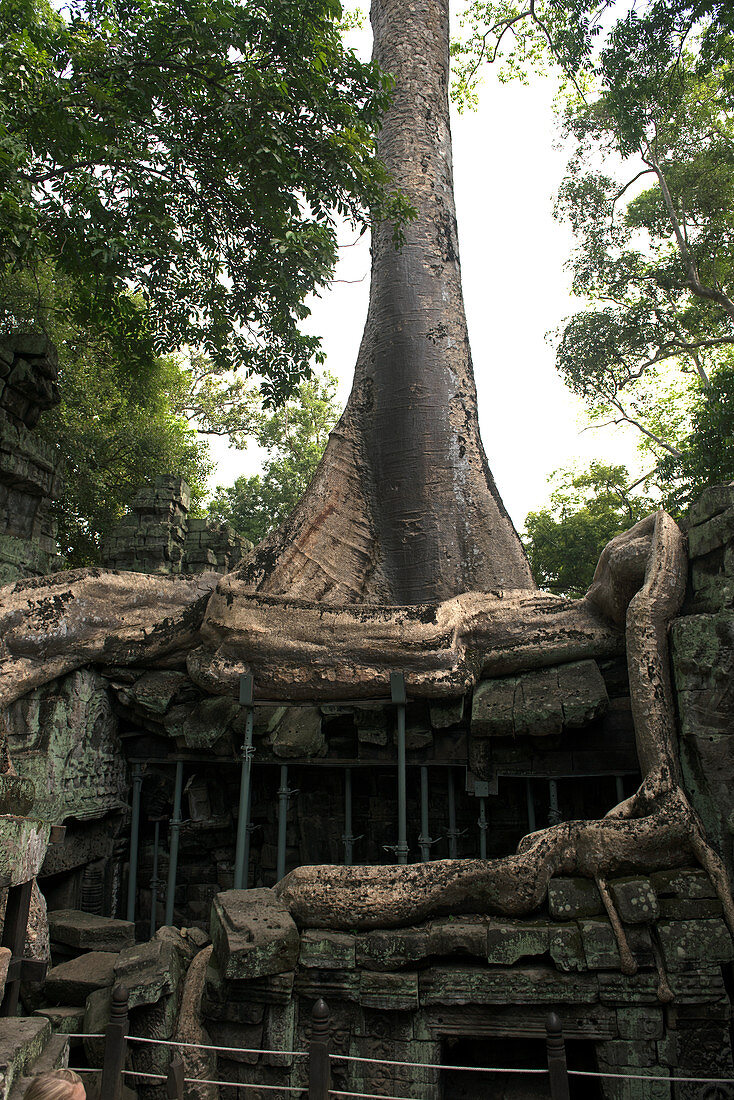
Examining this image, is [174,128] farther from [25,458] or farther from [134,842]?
[134,842]

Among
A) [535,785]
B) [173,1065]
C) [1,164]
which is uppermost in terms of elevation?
[1,164]

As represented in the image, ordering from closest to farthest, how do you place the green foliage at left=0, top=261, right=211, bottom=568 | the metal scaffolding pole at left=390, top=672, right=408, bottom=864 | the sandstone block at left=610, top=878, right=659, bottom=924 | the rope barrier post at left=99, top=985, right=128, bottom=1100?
the rope barrier post at left=99, top=985, right=128, bottom=1100 < the sandstone block at left=610, top=878, right=659, bottom=924 < the metal scaffolding pole at left=390, top=672, right=408, bottom=864 < the green foliage at left=0, top=261, right=211, bottom=568

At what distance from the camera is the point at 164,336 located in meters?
7.29

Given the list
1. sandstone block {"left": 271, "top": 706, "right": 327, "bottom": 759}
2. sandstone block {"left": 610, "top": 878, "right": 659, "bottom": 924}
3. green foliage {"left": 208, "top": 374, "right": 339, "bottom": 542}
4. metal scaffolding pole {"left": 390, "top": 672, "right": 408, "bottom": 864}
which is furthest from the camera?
green foliage {"left": 208, "top": 374, "right": 339, "bottom": 542}

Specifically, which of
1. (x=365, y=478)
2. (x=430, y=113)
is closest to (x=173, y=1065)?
(x=365, y=478)

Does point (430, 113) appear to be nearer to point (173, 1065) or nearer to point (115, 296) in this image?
point (115, 296)

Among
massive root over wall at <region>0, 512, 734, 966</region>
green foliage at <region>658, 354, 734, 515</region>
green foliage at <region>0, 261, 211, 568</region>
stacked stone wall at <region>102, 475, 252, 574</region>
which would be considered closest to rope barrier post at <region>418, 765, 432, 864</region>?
massive root over wall at <region>0, 512, 734, 966</region>

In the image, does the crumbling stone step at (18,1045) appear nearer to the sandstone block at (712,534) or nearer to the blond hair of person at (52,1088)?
the blond hair of person at (52,1088)

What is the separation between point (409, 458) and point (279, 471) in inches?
575

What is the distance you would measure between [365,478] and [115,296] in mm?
3153

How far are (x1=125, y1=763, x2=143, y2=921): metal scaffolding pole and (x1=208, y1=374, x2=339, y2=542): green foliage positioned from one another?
14921 mm

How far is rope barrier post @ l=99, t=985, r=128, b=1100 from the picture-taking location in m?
2.42

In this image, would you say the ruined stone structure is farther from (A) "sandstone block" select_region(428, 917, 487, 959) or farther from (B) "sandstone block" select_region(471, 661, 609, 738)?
(A) "sandstone block" select_region(428, 917, 487, 959)

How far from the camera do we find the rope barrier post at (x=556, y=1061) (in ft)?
7.07
